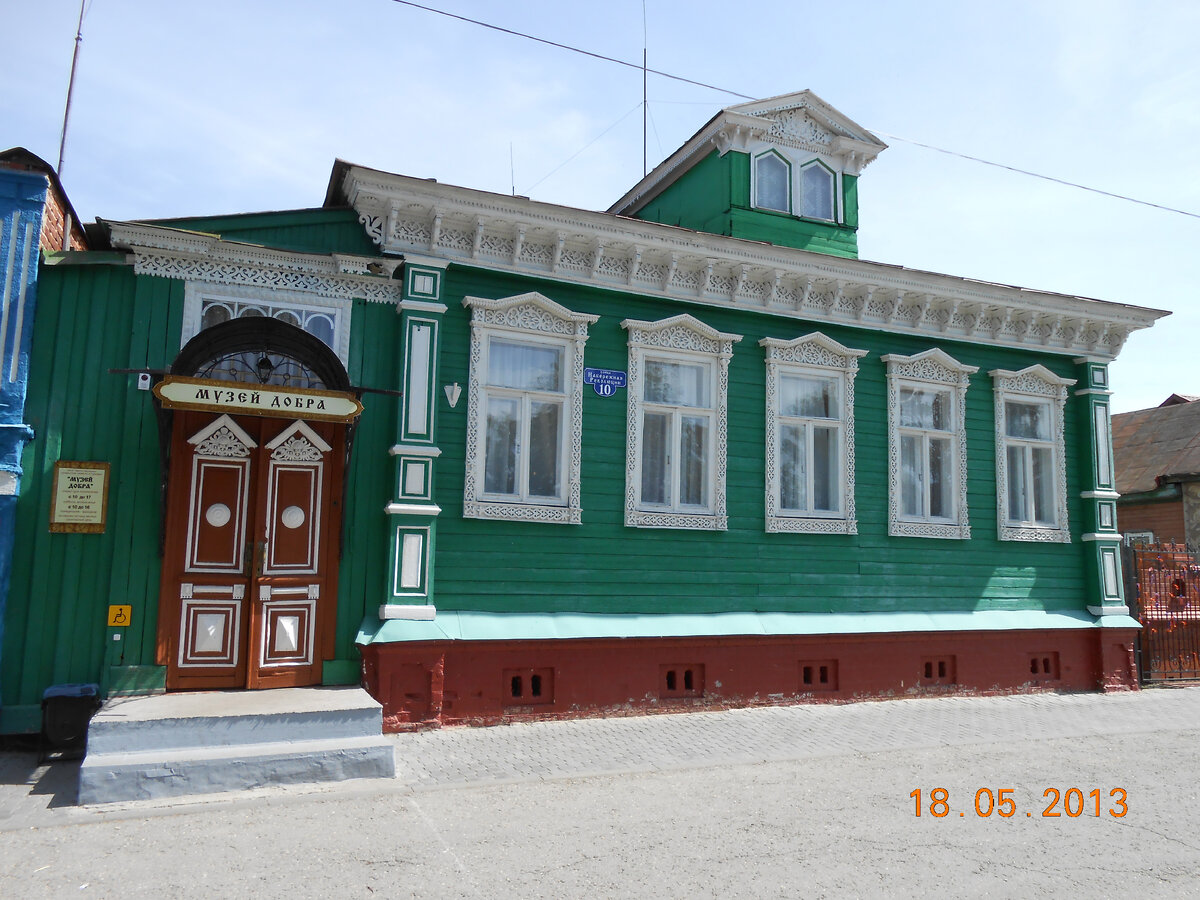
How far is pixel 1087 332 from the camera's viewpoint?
12219mm

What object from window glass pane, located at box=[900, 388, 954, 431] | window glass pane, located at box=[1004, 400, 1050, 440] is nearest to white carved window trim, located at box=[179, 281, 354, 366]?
window glass pane, located at box=[900, 388, 954, 431]

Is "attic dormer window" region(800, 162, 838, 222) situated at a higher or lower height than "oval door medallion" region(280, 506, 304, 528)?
higher

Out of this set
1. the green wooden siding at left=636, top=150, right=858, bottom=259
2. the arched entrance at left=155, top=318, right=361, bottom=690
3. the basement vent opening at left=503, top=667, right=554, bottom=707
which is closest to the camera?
the arched entrance at left=155, top=318, right=361, bottom=690

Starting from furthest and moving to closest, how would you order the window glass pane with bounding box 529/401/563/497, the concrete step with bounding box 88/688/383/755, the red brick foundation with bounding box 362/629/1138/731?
the window glass pane with bounding box 529/401/563/497, the red brick foundation with bounding box 362/629/1138/731, the concrete step with bounding box 88/688/383/755

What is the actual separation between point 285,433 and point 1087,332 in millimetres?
10413

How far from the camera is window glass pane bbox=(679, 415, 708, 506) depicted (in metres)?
9.89

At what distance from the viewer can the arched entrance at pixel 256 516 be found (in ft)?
24.7

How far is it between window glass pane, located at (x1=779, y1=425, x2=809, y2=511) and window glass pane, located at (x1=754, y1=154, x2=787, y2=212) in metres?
3.24

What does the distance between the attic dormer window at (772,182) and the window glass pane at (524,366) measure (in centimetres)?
413

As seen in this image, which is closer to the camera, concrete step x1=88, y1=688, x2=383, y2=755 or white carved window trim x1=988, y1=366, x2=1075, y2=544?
concrete step x1=88, y1=688, x2=383, y2=755

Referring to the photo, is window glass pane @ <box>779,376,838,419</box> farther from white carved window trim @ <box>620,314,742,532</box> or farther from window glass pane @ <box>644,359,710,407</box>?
window glass pane @ <box>644,359,710,407</box>

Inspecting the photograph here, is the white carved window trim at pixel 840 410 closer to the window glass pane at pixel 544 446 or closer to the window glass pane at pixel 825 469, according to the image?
the window glass pane at pixel 825 469

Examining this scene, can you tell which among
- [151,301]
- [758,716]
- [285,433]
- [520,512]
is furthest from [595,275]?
[758,716]

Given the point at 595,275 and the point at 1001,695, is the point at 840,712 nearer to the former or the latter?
the point at 1001,695
